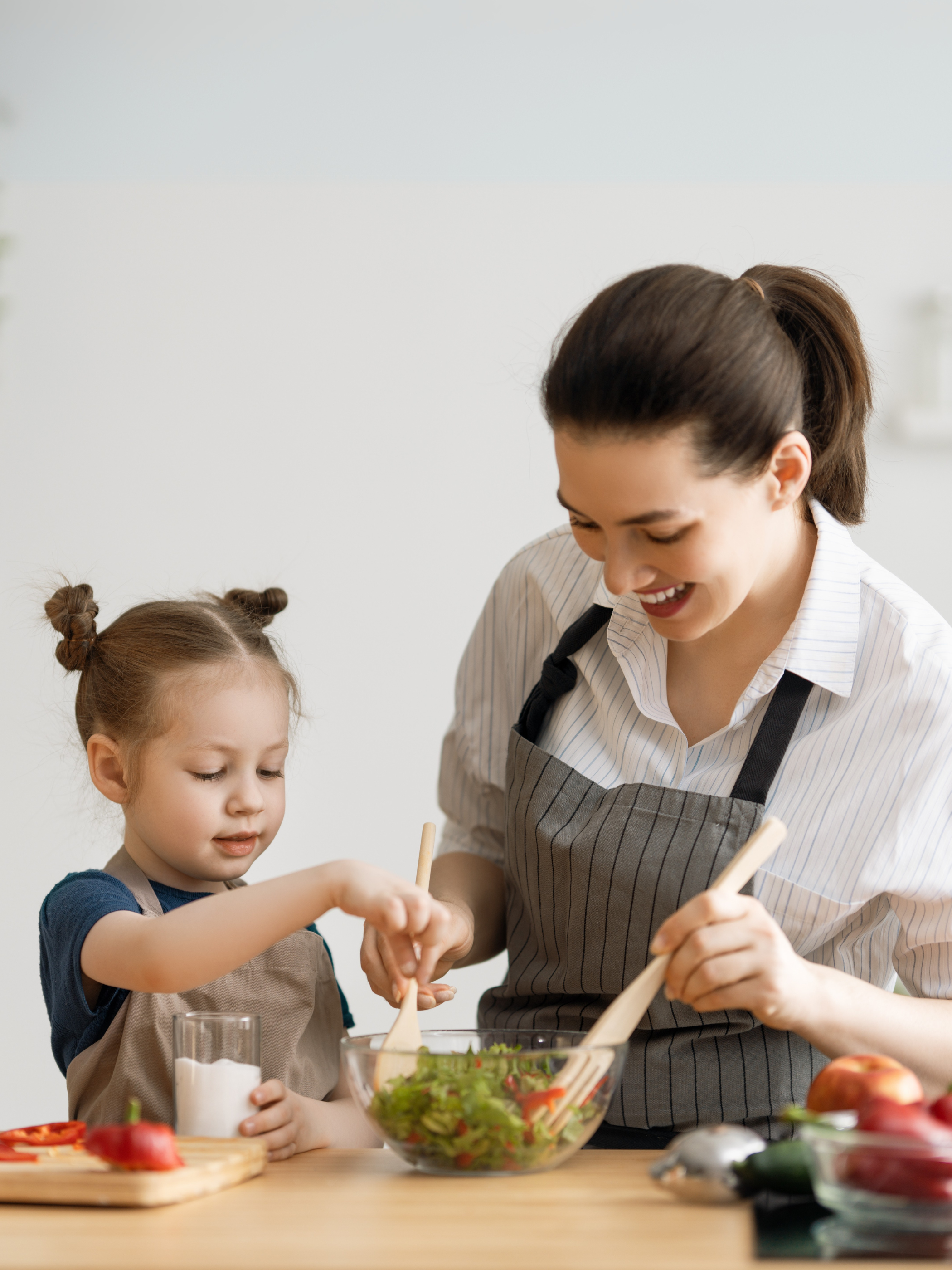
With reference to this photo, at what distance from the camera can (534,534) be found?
256 centimetres

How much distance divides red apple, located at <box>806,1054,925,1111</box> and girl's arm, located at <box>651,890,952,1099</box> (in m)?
0.09

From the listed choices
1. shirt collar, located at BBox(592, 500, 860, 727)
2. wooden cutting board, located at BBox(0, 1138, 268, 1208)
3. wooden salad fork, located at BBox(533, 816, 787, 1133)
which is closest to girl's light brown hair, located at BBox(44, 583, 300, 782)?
shirt collar, located at BBox(592, 500, 860, 727)

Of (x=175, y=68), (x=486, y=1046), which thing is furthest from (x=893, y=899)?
(x=175, y=68)

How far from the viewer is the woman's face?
1.14 meters

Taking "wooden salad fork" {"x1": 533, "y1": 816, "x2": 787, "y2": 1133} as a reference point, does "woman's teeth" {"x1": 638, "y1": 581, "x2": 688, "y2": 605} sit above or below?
above

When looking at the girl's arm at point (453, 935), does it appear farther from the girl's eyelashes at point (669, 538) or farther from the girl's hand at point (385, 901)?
the girl's eyelashes at point (669, 538)

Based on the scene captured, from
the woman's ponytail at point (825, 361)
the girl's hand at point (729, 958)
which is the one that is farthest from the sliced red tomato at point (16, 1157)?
the woman's ponytail at point (825, 361)

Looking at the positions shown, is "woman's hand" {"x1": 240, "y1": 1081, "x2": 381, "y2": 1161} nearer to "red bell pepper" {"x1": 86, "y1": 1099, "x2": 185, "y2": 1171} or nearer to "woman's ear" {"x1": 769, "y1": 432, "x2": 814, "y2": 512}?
"red bell pepper" {"x1": 86, "y1": 1099, "x2": 185, "y2": 1171}

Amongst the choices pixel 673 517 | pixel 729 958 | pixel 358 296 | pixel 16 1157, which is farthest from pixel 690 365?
pixel 358 296

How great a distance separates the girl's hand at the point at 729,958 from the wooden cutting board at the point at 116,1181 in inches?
14.2

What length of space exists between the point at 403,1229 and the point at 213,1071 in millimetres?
310

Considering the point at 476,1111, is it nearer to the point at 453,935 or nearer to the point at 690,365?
the point at 453,935

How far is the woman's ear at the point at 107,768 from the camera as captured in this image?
1.40 meters

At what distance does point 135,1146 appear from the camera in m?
0.89
